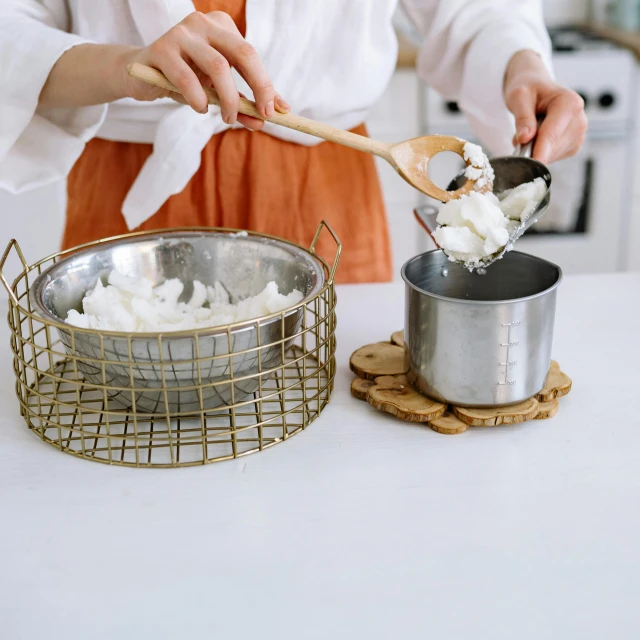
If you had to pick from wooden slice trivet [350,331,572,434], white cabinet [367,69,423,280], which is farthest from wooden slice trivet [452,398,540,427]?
white cabinet [367,69,423,280]

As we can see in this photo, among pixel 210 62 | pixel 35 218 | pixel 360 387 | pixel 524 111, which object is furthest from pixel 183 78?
pixel 35 218

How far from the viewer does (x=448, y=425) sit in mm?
691

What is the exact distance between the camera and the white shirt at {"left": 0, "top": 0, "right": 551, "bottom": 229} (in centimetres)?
90

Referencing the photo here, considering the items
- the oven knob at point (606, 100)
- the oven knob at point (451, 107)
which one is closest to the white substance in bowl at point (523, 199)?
the oven knob at point (451, 107)

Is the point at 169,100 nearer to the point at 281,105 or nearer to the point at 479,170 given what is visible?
the point at 281,105

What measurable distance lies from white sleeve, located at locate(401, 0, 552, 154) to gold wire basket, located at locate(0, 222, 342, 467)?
1.63 feet

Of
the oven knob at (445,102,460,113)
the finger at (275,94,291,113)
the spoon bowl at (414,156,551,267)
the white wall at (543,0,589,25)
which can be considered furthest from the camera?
the white wall at (543,0,589,25)

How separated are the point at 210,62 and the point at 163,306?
24 cm

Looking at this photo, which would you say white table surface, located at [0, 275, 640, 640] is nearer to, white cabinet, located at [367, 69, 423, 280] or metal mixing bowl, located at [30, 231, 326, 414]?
metal mixing bowl, located at [30, 231, 326, 414]

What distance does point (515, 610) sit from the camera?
0.50 m

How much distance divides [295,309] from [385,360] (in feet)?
0.55

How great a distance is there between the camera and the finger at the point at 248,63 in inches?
27.7

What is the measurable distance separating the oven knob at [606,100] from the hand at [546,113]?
3.76 ft

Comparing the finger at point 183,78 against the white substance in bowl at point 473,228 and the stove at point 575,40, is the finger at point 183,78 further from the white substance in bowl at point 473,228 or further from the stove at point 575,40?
the stove at point 575,40
